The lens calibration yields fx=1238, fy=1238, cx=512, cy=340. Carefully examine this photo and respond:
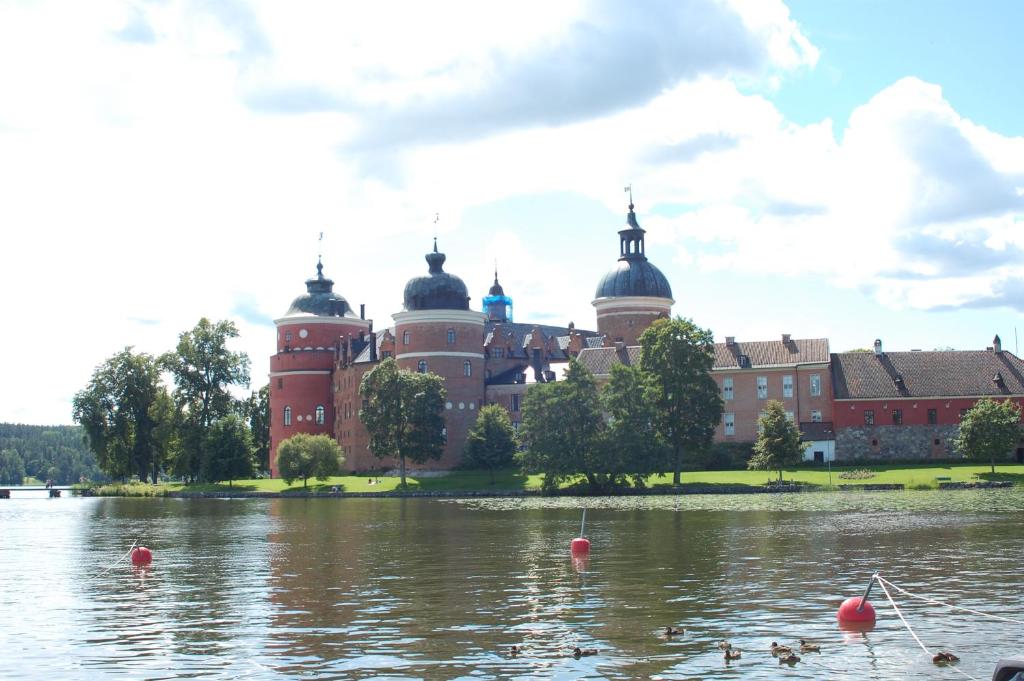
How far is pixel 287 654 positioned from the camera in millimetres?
20391

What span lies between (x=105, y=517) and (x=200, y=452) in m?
36.3

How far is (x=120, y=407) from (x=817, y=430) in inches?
2389

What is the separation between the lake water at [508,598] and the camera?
19.4m

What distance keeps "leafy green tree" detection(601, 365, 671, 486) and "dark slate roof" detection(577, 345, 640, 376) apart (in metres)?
24.8

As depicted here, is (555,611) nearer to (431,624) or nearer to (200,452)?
(431,624)

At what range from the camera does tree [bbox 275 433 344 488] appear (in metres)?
97.4

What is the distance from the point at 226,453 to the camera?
4018 inches

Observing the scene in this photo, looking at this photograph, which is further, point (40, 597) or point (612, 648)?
point (40, 597)

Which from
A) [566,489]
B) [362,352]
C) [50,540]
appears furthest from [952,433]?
[50,540]

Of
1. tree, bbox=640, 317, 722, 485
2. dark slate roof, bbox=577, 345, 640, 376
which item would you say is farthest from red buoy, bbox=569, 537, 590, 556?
dark slate roof, bbox=577, 345, 640, 376

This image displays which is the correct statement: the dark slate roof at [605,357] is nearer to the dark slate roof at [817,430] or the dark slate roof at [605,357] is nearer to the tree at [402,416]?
the tree at [402,416]

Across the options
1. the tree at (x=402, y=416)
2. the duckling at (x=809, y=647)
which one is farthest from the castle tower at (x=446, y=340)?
the duckling at (x=809, y=647)

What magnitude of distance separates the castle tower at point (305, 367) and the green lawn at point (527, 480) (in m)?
10.2

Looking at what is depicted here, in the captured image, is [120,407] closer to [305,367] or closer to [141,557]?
[305,367]
